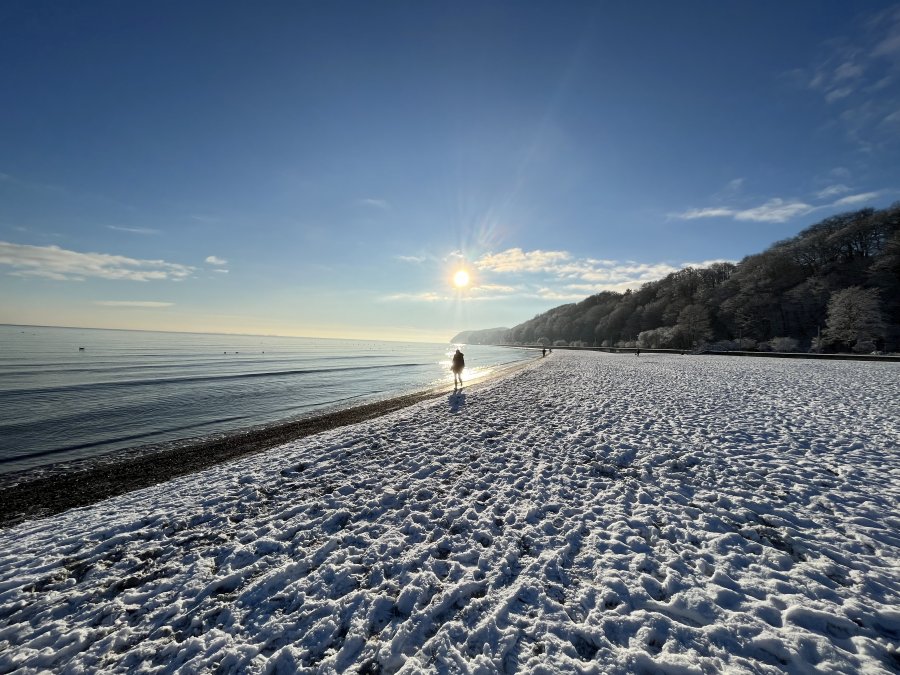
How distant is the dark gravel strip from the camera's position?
8969 millimetres

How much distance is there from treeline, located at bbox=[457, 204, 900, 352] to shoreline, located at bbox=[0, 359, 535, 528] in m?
66.4

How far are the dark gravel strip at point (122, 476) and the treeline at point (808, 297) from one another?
2650 inches

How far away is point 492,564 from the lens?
4.77m

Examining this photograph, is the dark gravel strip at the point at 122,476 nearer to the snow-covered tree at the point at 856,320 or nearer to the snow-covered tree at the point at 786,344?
the snow-covered tree at the point at 856,320

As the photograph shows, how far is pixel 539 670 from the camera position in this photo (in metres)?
3.21

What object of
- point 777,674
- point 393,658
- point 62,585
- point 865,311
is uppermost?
point 865,311

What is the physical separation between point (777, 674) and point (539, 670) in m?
2.16

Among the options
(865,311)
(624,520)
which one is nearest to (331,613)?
(624,520)

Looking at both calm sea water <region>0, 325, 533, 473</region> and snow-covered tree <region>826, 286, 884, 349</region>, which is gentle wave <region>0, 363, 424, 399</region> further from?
snow-covered tree <region>826, 286, 884, 349</region>

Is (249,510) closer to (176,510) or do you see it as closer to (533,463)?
(176,510)

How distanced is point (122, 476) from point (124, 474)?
22 cm

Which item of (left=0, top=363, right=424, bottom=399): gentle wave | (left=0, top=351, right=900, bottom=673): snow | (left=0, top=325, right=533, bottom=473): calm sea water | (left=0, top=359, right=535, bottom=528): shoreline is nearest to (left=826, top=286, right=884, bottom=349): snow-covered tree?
(left=0, top=351, right=900, bottom=673): snow

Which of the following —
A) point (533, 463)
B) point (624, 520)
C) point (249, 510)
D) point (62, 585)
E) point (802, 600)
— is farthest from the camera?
point (533, 463)

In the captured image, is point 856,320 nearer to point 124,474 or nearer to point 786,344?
point 786,344
